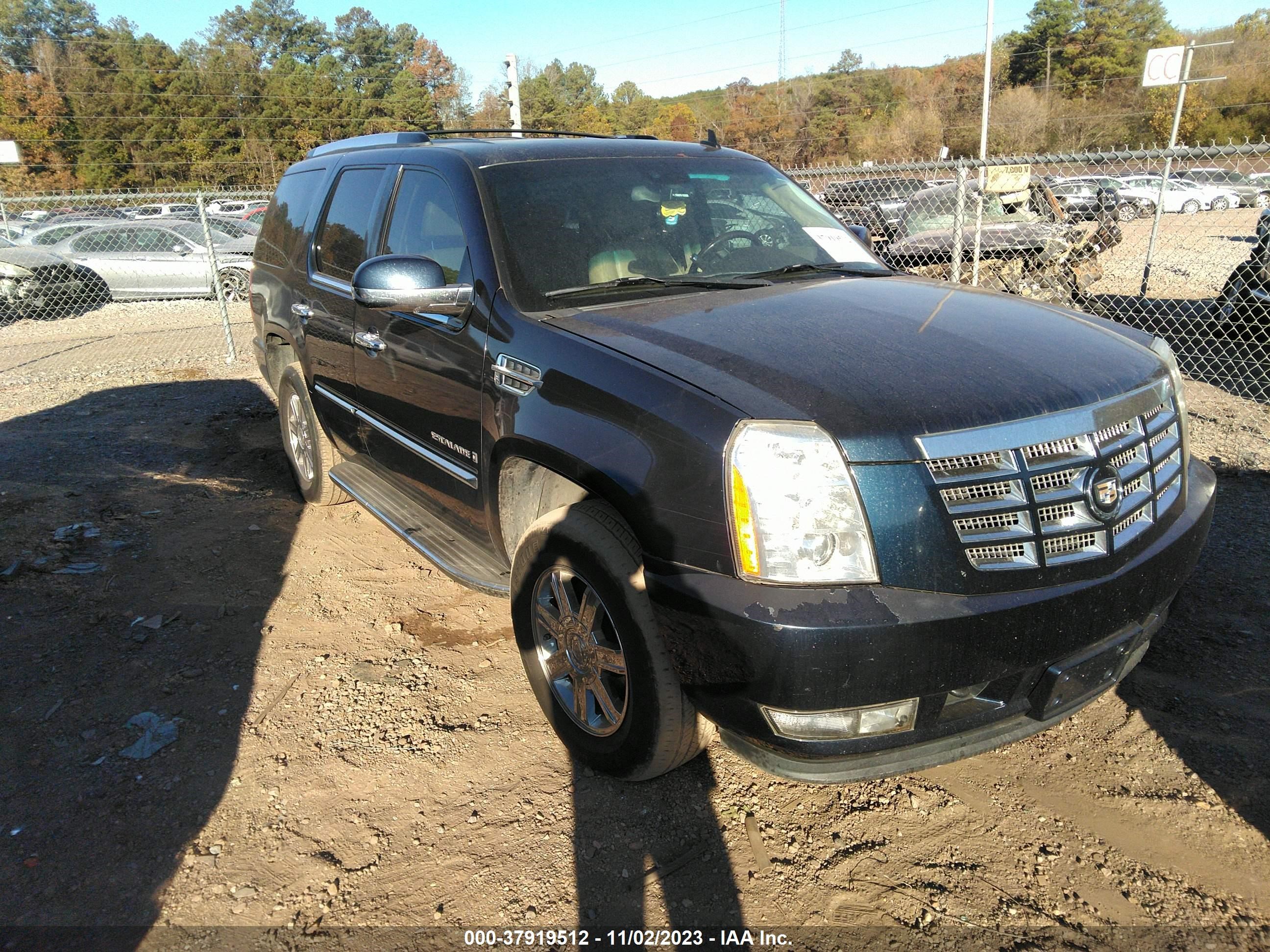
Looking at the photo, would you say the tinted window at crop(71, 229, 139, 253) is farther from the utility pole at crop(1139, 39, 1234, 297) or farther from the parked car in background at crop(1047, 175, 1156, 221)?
the utility pole at crop(1139, 39, 1234, 297)

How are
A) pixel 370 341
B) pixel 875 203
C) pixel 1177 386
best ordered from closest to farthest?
pixel 1177 386 < pixel 370 341 < pixel 875 203

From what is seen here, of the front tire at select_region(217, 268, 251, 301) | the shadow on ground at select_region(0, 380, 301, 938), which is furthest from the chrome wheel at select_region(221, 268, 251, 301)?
the shadow on ground at select_region(0, 380, 301, 938)

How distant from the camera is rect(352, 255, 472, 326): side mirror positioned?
3.05 meters

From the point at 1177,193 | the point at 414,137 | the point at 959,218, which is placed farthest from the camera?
the point at 1177,193

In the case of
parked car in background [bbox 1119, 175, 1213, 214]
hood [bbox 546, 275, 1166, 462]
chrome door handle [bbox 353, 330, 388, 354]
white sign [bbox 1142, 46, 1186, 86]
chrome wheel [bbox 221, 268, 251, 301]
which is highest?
white sign [bbox 1142, 46, 1186, 86]

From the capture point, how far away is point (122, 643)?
3.86 m

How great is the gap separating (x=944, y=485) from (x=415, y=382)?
2.18 m

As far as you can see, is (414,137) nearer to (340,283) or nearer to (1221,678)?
(340,283)

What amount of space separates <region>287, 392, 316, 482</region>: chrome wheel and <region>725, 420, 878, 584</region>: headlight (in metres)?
3.61

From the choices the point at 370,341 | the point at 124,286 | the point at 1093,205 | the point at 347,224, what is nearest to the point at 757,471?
the point at 370,341

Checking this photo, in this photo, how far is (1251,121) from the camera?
4328 cm

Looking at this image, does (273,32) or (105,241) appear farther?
(273,32)

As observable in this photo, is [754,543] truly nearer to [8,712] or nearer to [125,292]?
[8,712]

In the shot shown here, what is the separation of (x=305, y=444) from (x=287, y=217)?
1330mm
